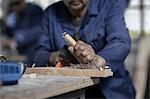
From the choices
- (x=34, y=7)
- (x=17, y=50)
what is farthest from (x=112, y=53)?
(x=17, y=50)

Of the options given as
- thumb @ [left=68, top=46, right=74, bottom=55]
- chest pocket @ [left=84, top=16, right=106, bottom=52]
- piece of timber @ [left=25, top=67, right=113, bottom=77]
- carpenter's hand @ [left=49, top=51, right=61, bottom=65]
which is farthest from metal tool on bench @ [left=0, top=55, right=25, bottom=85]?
chest pocket @ [left=84, top=16, right=106, bottom=52]

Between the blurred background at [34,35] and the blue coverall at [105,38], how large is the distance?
83.3 inches

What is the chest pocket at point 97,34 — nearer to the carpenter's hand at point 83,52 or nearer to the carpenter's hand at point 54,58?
the carpenter's hand at point 54,58

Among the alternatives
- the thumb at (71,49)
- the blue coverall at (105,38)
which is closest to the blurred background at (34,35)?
the blue coverall at (105,38)

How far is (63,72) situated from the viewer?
5.66 feet

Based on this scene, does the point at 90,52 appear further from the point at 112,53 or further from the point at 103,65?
the point at 112,53

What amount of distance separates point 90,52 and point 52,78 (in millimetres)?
240

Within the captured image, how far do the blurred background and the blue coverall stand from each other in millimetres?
2116

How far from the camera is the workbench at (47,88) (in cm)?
123

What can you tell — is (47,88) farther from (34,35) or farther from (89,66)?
(34,35)

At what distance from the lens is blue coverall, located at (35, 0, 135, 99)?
201cm

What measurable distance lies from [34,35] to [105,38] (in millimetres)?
2842

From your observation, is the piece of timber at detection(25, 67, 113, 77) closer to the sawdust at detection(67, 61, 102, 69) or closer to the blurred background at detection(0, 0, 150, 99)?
the sawdust at detection(67, 61, 102, 69)

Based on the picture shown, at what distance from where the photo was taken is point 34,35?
4.87 m
